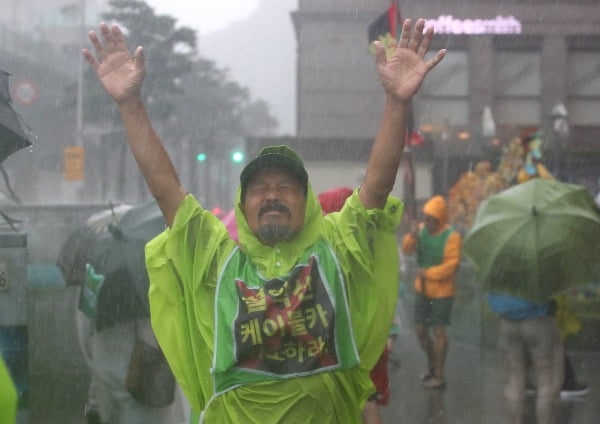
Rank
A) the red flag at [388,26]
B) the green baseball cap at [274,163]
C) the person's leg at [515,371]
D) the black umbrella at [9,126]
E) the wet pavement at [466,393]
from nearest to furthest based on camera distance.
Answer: the green baseball cap at [274,163] < the black umbrella at [9,126] < the person's leg at [515,371] < the wet pavement at [466,393] < the red flag at [388,26]

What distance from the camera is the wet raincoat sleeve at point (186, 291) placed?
3.24 metres

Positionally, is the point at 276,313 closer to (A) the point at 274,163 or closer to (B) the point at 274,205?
(B) the point at 274,205

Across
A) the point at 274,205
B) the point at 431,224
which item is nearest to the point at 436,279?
the point at 431,224

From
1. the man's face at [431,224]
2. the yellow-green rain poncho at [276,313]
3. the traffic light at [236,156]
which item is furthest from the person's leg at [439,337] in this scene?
the traffic light at [236,156]

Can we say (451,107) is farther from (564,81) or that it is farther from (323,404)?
(323,404)

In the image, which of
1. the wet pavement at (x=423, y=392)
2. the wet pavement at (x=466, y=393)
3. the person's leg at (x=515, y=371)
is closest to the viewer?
the person's leg at (x=515, y=371)

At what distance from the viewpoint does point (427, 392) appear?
8.55 meters

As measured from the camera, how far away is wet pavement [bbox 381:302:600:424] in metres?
7.48

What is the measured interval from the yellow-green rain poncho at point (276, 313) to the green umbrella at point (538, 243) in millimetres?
2679

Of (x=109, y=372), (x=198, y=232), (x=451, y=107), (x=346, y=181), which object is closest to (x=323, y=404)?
(x=198, y=232)

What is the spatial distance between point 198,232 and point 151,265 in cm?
20

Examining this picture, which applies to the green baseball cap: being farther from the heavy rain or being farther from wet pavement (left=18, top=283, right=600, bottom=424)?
wet pavement (left=18, top=283, right=600, bottom=424)

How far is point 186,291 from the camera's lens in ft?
10.7

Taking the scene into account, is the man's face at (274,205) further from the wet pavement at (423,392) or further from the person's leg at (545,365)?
the wet pavement at (423,392)
